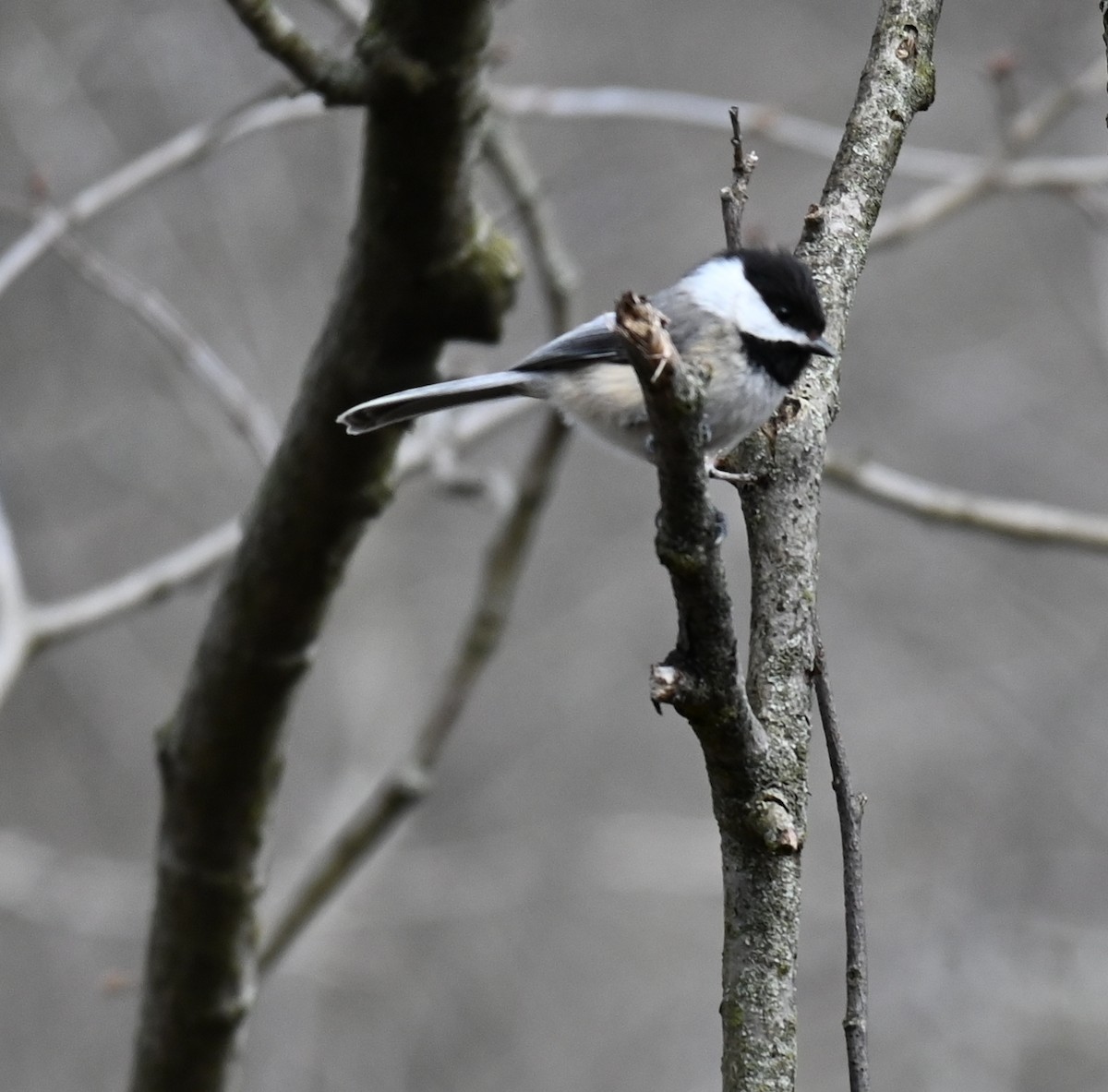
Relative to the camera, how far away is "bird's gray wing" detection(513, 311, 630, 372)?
1.91 m

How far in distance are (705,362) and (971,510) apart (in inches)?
45.4

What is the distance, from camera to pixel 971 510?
2650mm

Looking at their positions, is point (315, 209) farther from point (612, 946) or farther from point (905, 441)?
point (612, 946)

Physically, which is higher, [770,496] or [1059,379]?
[1059,379]

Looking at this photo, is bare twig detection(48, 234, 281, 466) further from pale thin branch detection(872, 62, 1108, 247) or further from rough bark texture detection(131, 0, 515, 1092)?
pale thin branch detection(872, 62, 1108, 247)

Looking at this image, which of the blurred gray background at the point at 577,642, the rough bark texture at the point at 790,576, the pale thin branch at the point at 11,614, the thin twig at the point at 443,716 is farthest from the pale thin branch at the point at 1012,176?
the pale thin branch at the point at 11,614

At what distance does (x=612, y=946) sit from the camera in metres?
8.11

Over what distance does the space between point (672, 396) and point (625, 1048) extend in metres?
7.26

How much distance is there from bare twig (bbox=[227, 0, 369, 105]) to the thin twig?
Result: 46.3 inches

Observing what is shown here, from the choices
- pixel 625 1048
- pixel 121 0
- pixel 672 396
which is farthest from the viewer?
pixel 625 1048

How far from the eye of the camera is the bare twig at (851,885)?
119 centimetres

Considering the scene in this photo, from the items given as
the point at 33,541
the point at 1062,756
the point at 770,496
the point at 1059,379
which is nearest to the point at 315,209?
the point at 33,541

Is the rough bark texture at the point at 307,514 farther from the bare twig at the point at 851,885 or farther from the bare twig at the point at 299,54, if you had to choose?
the bare twig at the point at 851,885

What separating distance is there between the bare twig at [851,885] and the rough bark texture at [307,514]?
748mm
